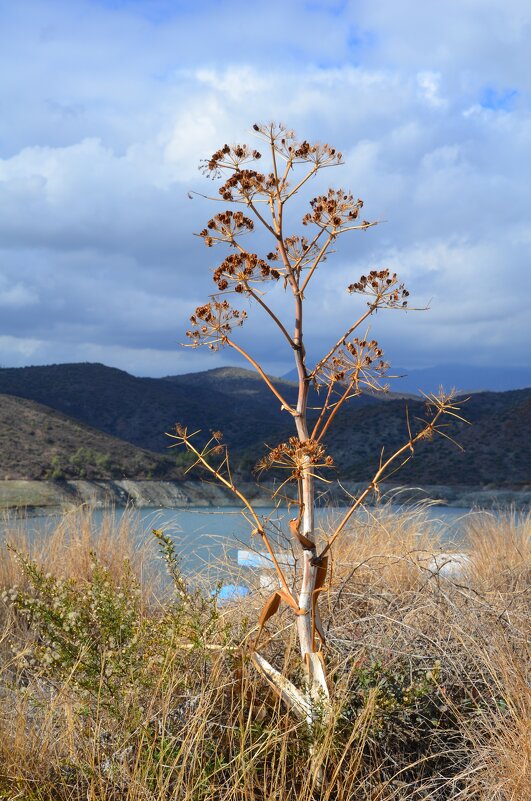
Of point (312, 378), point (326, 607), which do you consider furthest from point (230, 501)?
point (312, 378)

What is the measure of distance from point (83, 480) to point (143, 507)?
4.52 ft

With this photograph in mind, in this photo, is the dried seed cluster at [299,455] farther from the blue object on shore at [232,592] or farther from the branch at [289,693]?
the blue object on shore at [232,592]

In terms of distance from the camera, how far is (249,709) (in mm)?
2629

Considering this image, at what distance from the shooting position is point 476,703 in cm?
290

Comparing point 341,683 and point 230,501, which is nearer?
point 341,683

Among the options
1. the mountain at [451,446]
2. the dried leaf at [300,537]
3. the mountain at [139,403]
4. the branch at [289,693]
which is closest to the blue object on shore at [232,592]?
the branch at [289,693]

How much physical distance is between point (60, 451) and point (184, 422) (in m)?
7.85

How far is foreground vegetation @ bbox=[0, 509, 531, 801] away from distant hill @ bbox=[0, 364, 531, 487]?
1070cm

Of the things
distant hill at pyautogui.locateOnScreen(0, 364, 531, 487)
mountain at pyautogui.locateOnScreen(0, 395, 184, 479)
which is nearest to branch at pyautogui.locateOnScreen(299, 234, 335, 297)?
distant hill at pyautogui.locateOnScreen(0, 364, 531, 487)

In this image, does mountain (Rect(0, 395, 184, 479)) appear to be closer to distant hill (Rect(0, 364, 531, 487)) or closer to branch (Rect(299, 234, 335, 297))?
distant hill (Rect(0, 364, 531, 487))

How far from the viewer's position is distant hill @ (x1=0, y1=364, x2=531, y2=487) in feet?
62.6

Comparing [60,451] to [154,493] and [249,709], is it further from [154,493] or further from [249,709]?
[249,709]

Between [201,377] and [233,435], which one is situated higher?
[201,377]

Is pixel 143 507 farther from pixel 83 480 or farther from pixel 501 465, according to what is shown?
pixel 501 465
